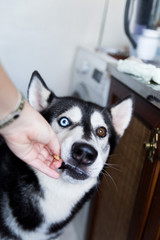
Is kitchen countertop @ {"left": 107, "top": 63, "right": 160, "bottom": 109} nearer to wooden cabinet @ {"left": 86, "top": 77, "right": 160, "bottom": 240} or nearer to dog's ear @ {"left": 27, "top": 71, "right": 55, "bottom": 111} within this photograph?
wooden cabinet @ {"left": 86, "top": 77, "right": 160, "bottom": 240}

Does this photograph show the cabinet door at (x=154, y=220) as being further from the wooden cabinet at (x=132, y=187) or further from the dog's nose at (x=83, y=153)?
the dog's nose at (x=83, y=153)

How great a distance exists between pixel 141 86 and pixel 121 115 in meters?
0.17

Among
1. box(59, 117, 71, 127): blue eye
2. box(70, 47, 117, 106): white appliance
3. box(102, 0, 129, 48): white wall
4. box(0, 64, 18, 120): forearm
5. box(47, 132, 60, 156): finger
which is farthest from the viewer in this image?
box(102, 0, 129, 48): white wall

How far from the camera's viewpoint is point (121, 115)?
117cm

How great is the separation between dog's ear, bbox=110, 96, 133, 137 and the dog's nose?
33 centimetres

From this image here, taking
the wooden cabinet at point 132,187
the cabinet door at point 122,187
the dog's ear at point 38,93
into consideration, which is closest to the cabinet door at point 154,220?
the wooden cabinet at point 132,187

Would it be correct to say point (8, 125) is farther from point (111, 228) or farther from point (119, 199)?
point (111, 228)

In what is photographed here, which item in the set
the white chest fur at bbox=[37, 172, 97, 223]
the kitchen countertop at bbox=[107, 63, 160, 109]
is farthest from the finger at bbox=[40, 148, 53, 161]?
the kitchen countertop at bbox=[107, 63, 160, 109]

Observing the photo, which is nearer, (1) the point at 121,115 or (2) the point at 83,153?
(2) the point at 83,153

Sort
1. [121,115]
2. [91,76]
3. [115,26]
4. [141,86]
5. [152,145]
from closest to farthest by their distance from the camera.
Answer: [152,145]
[141,86]
[121,115]
[91,76]
[115,26]

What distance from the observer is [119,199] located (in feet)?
4.14

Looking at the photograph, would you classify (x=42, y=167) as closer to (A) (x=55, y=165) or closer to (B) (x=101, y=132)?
(A) (x=55, y=165)

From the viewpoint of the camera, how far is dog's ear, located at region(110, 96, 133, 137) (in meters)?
1.12

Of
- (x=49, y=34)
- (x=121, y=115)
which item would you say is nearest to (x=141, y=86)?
(x=121, y=115)
